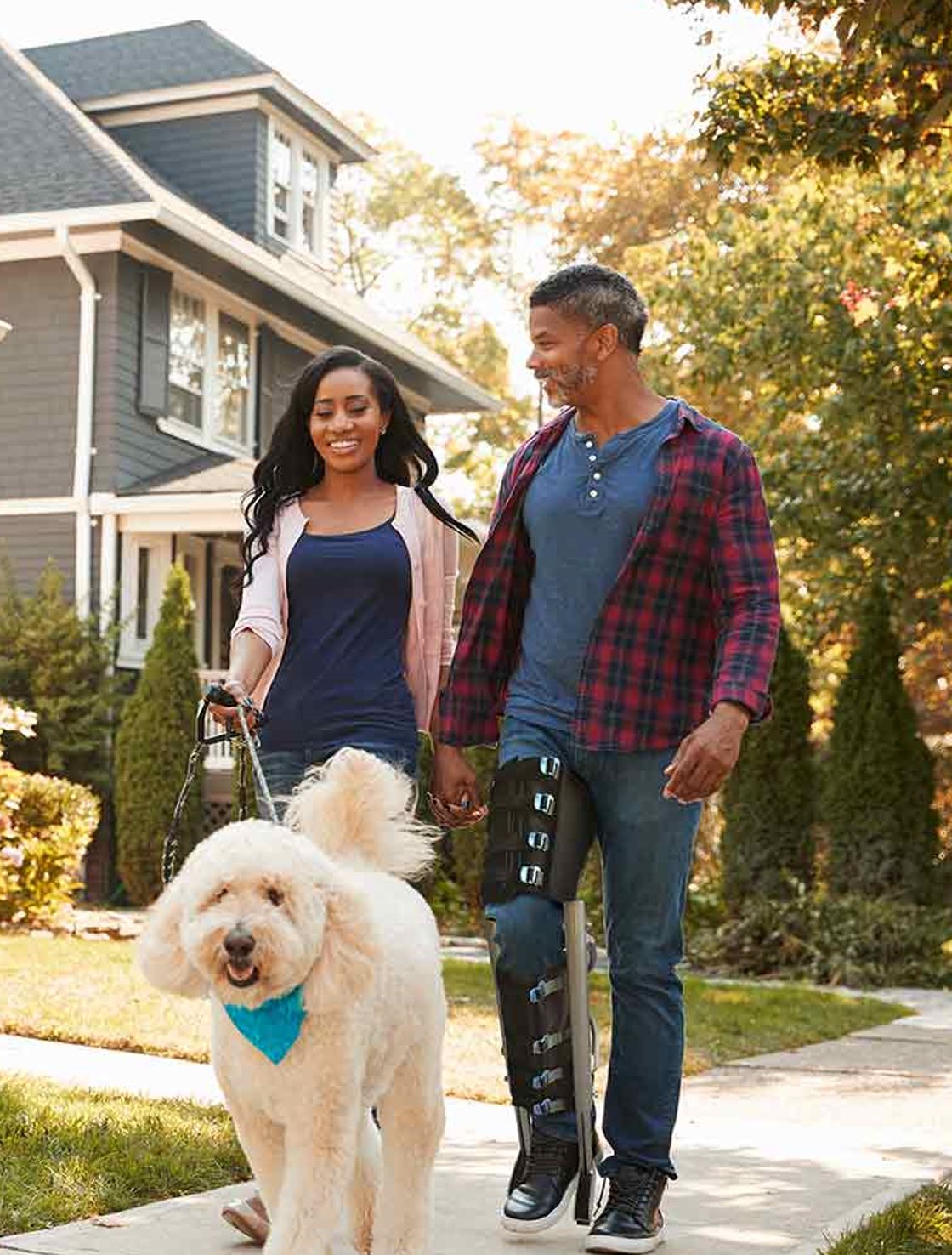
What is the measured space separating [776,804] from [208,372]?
939 centimetres

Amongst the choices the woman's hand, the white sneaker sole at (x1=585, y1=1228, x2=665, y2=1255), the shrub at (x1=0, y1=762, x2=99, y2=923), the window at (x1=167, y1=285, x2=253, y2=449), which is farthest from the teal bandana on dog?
the window at (x1=167, y1=285, x2=253, y2=449)

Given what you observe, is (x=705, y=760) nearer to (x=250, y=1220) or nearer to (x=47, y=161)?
(x=250, y=1220)

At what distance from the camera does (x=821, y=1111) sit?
6.57m

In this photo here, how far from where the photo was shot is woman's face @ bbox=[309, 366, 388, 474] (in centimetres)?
459

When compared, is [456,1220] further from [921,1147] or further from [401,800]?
[921,1147]

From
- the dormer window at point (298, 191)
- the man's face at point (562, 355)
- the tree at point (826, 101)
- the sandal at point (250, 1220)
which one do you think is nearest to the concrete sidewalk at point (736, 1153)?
the sandal at point (250, 1220)

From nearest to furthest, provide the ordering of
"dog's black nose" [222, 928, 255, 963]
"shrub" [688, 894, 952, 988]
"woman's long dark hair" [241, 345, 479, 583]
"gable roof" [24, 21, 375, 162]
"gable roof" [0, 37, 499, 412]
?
"dog's black nose" [222, 928, 255, 963]
"woman's long dark hair" [241, 345, 479, 583]
"shrub" [688, 894, 952, 988]
"gable roof" [0, 37, 499, 412]
"gable roof" [24, 21, 375, 162]

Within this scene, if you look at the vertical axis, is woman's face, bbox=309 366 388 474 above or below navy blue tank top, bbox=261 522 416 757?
above

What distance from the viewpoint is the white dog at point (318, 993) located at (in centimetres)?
326

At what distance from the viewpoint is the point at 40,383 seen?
61.5ft

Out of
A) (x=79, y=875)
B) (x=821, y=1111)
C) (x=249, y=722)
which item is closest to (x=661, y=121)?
(x=79, y=875)

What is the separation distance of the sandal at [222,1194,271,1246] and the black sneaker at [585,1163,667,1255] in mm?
739

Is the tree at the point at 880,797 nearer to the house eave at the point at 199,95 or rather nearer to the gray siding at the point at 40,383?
the gray siding at the point at 40,383

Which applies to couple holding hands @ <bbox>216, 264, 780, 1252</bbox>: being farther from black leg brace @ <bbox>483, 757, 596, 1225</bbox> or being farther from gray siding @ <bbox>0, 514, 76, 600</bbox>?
gray siding @ <bbox>0, 514, 76, 600</bbox>
